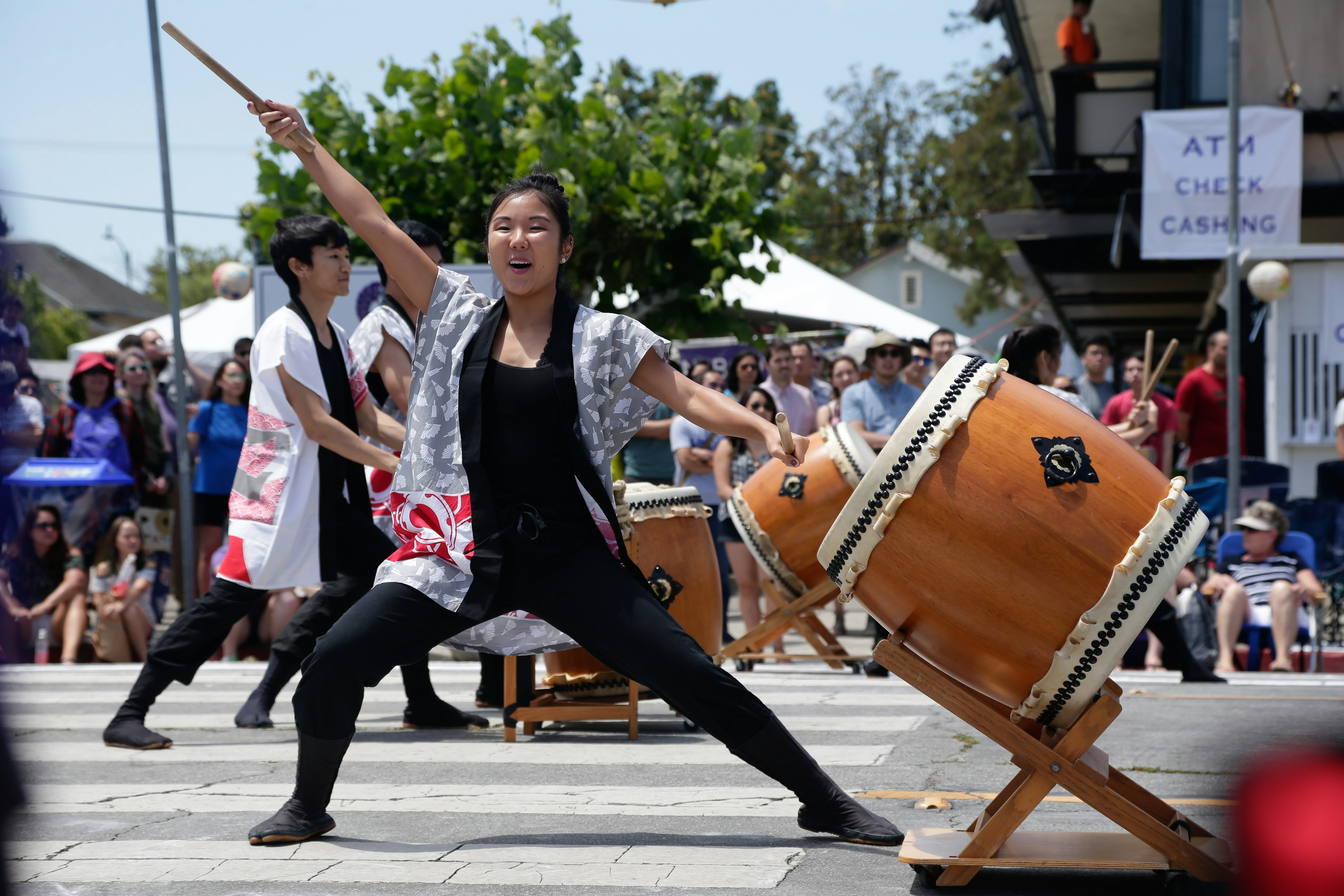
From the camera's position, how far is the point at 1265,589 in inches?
341

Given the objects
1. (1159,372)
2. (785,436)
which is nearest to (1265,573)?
(1159,372)

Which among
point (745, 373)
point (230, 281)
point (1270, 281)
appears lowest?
point (745, 373)

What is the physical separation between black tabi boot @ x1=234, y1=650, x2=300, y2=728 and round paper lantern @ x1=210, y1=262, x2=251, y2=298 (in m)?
8.09

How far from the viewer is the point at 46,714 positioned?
6.91 metres

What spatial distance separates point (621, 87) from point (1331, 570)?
7.72 metres

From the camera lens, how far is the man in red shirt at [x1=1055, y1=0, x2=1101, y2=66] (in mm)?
18562

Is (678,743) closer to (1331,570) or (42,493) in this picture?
(1331,570)

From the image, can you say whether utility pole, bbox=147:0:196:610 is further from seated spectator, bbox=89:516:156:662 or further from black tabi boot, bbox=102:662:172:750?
black tabi boot, bbox=102:662:172:750

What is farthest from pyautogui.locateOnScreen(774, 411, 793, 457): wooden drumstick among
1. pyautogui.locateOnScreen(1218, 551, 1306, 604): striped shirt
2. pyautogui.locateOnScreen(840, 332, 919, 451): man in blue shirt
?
pyautogui.locateOnScreen(1218, 551, 1306, 604): striped shirt

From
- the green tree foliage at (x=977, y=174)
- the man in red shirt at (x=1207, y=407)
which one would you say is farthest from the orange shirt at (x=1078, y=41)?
the green tree foliage at (x=977, y=174)

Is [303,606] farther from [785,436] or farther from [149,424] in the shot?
[149,424]

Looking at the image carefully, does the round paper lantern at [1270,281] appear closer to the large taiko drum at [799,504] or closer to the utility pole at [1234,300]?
the utility pole at [1234,300]

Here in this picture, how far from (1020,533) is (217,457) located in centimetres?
821

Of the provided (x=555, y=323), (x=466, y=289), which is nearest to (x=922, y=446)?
(x=555, y=323)
